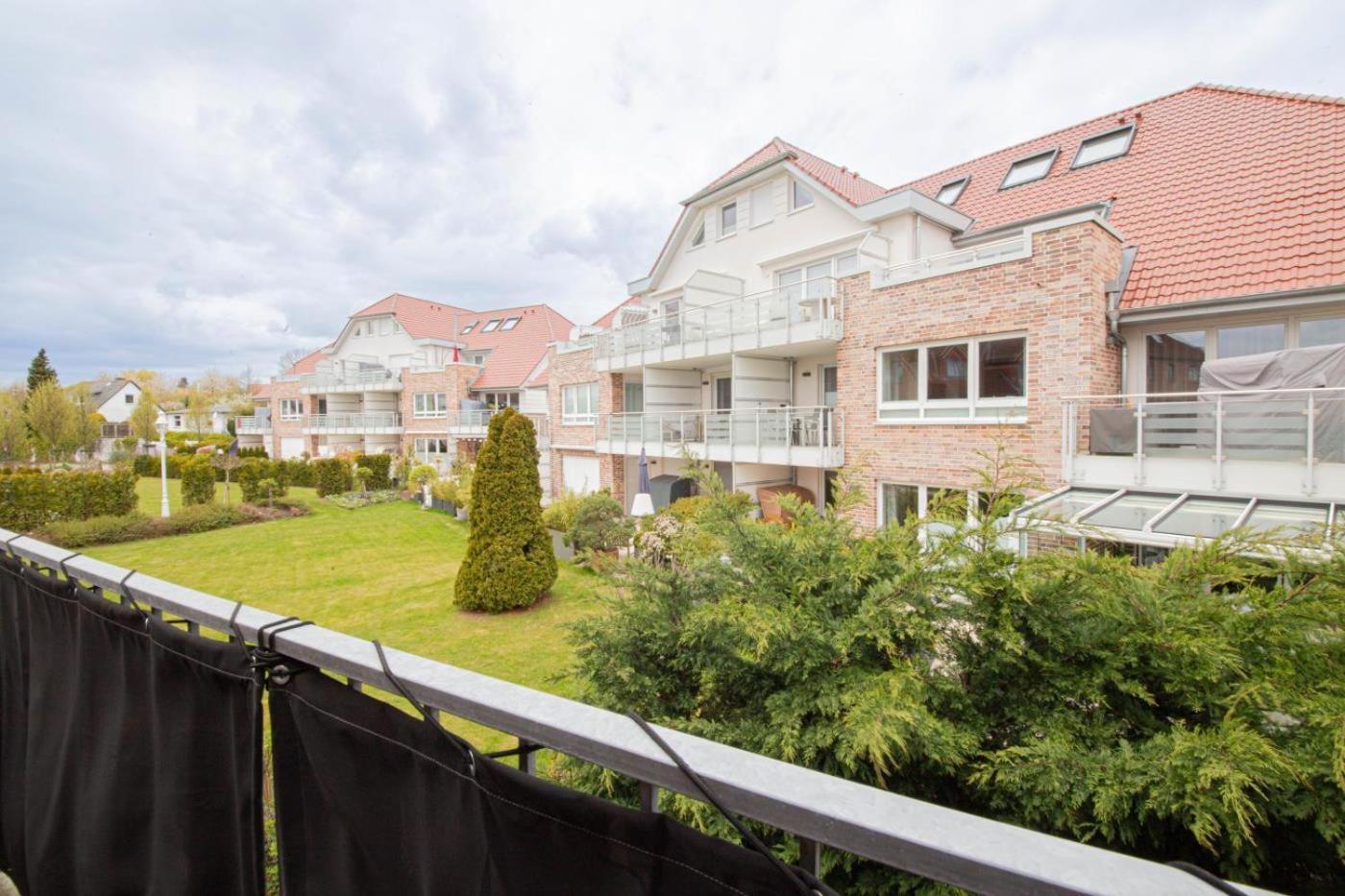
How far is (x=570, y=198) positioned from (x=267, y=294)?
5029cm

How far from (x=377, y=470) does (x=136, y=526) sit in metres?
12.5

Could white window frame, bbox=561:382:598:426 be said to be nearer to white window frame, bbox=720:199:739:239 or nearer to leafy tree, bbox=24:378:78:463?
white window frame, bbox=720:199:739:239

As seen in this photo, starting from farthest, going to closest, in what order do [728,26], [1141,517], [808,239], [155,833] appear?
[808,239], [728,26], [1141,517], [155,833]

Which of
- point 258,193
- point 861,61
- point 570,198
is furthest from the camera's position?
point 570,198

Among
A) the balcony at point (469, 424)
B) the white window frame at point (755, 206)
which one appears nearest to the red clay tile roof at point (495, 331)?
the balcony at point (469, 424)

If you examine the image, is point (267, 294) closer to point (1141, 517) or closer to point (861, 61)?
point (861, 61)

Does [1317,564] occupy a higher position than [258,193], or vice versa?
[258,193]

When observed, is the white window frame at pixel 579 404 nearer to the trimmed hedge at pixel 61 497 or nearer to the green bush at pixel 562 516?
the green bush at pixel 562 516

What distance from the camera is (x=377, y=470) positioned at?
3322 cm

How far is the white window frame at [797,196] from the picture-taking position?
56.5ft

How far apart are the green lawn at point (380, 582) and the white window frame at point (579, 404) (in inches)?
257

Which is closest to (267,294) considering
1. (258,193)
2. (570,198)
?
(570,198)

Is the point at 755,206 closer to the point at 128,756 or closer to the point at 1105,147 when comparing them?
the point at 1105,147

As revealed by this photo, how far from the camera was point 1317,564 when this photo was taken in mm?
1931
